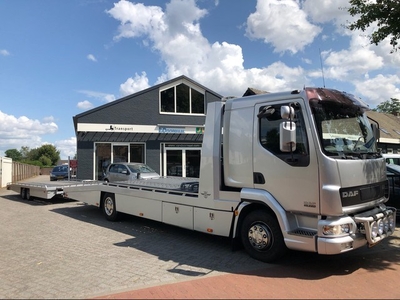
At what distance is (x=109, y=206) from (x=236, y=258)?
199 inches

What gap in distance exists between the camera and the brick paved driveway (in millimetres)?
4824

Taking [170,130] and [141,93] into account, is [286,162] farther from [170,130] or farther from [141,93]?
[141,93]

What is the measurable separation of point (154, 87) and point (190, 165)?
5.45 meters

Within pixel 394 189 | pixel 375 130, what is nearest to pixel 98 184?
pixel 375 130

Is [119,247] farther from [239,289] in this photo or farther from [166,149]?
[166,149]

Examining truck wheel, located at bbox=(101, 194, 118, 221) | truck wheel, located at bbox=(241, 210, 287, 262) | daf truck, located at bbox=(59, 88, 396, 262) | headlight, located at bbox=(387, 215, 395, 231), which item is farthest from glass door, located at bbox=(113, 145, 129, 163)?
headlight, located at bbox=(387, 215, 395, 231)

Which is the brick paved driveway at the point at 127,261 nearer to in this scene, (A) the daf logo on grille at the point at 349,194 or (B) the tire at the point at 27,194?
(A) the daf logo on grille at the point at 349,194

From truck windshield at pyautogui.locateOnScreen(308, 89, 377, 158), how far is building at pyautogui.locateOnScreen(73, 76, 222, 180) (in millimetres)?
13947

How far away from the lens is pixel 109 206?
9.78 metres

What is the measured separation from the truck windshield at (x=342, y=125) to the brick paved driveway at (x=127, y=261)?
1974 millimetres

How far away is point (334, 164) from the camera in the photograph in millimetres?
4840

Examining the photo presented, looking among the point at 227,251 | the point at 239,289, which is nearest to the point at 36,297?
the point at 239,289

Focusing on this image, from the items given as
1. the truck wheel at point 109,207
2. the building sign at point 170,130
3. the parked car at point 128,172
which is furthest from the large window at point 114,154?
the truck wheel at point 109,207

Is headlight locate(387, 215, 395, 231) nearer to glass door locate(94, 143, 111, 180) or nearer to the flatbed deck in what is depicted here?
the flatbed deck
